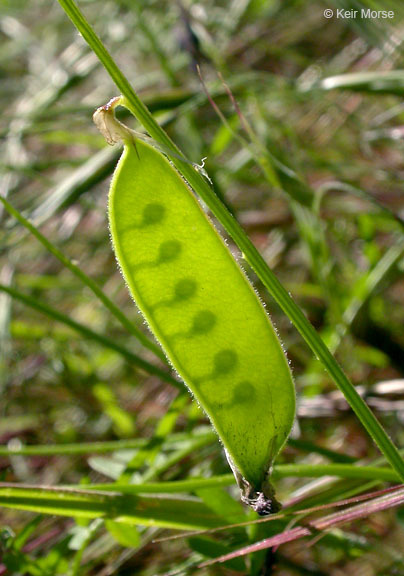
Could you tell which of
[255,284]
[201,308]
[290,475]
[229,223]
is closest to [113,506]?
[290,475]

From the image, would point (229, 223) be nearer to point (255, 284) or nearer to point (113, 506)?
point (113, 506)

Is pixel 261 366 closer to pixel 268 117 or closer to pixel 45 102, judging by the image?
pixel 268 117

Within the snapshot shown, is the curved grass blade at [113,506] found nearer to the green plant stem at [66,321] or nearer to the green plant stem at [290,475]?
the green plant stem at [290,475]

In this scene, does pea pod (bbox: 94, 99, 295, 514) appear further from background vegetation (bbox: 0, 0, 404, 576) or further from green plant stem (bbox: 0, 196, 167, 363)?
green plant stem (bbox: 0, 196, 167, 363)

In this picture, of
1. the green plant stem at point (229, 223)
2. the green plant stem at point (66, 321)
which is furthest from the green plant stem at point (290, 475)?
the green plant stem at point (66, 321)

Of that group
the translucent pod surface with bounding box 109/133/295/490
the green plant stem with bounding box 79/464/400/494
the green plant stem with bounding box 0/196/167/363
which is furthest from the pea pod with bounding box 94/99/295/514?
the green plant stem with bounding box 0/196/167/363

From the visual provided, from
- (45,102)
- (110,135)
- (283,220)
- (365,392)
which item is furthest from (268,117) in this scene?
(110,135)
